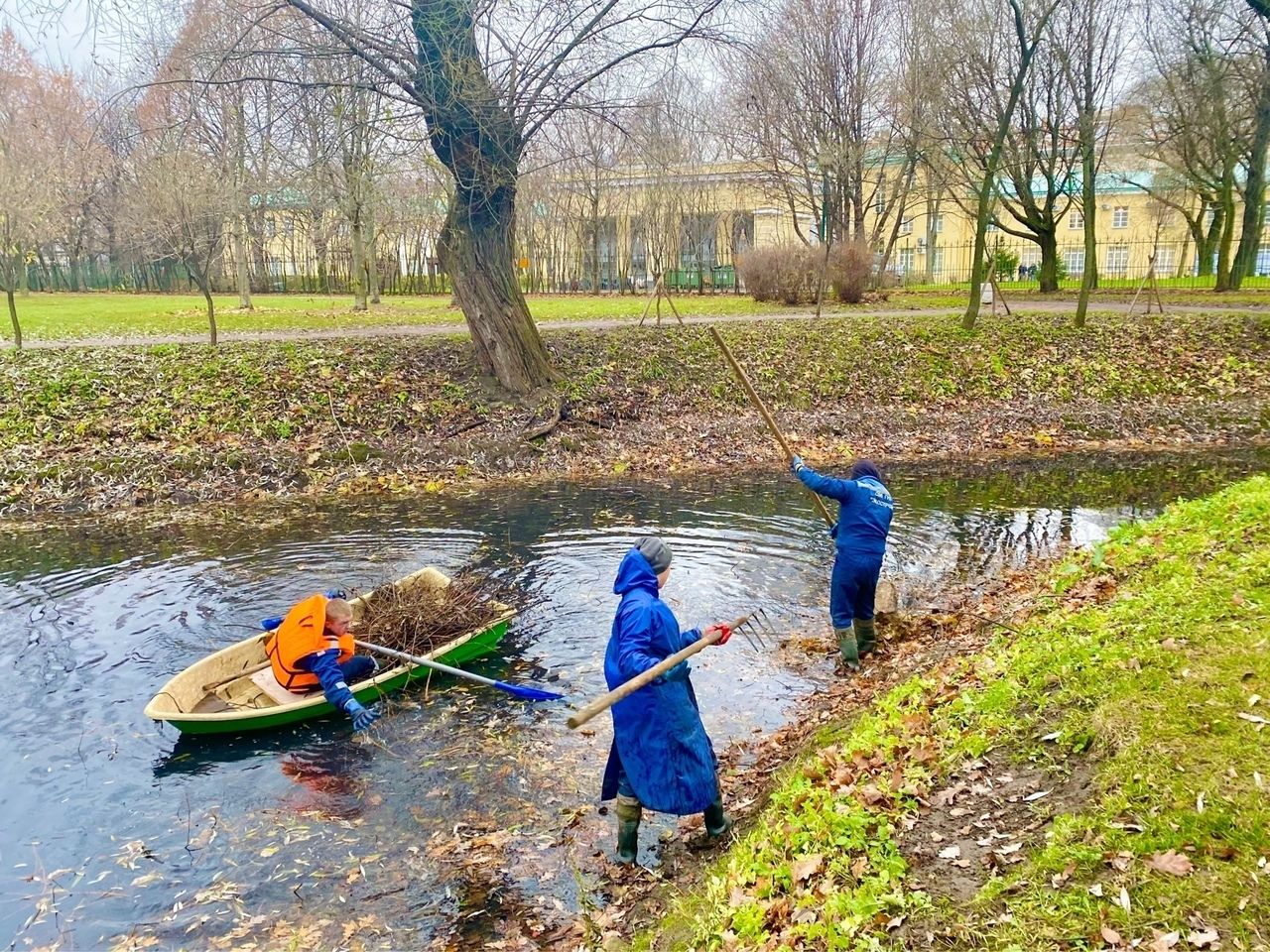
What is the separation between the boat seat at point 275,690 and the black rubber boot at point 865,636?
16.8 feet

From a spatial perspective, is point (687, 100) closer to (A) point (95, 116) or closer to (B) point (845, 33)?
(A) point (95, 116)

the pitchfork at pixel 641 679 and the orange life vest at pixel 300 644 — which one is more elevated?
the pitchfork at pixel 641 679

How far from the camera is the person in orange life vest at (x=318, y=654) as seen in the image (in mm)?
7535

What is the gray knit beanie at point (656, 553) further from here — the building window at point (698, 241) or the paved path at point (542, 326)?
the building window at point (698, 241)

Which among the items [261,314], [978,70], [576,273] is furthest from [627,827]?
[576,273]

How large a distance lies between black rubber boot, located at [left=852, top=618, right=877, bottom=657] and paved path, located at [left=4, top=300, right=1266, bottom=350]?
14.8 metres

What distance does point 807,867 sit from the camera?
4383 millimetres

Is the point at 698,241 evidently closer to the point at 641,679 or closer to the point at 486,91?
the point at 486,91

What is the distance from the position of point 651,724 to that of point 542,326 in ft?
67.9

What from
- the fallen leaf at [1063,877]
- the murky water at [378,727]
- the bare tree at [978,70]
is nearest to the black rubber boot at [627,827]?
the murky water at [378,727]

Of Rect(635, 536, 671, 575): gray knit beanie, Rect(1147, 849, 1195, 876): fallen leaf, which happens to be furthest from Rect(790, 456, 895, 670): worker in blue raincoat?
Rect(1147, 849, 1195, 876): fallen leaf

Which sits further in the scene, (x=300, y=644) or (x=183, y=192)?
(x=183, y=192)

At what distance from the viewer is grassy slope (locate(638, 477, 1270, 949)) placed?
353cm

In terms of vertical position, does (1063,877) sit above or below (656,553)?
below
